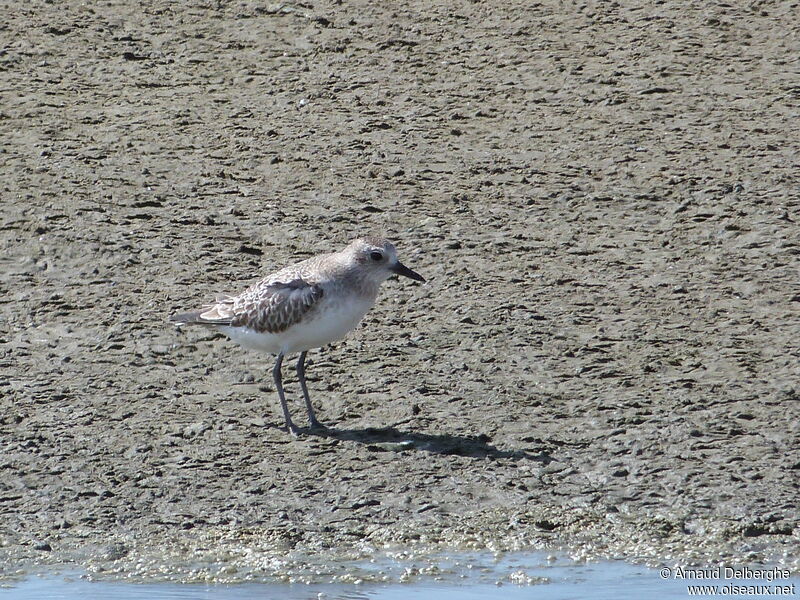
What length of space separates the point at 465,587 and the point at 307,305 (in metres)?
2.21

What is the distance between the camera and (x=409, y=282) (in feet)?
34.6

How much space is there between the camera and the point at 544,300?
1013cm

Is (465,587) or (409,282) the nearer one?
(465,587)

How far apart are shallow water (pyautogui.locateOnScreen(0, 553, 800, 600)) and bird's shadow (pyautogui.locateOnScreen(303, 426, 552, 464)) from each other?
1.12 metres

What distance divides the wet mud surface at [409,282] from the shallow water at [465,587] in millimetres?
162

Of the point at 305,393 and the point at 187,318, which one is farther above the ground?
the point at 187,318

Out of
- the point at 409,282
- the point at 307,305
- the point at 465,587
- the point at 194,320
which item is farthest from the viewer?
the point at 409,282

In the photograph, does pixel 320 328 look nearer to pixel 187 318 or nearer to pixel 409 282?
pixel 187 318

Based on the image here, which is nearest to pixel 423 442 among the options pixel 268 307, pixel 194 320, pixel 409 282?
pixel 268 307

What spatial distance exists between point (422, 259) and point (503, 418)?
2295 mm

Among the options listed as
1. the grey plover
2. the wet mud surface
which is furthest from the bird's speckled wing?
the wet mud surface

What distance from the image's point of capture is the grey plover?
868cm

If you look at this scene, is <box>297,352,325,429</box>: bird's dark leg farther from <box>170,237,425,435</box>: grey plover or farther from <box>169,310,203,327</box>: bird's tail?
<box>169,310,203,327</box>: bird's tail

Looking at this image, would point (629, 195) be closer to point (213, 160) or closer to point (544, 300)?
point (544, 300)
